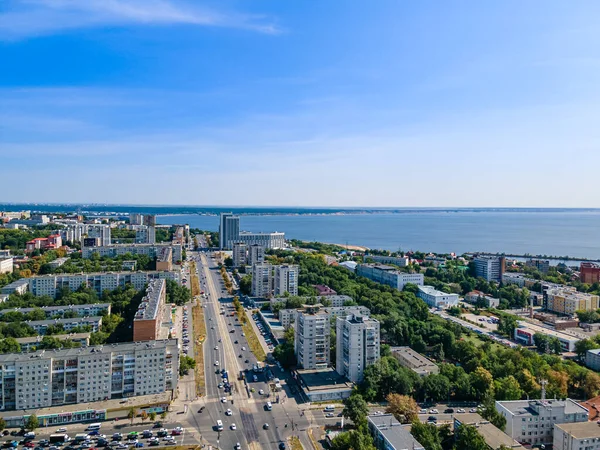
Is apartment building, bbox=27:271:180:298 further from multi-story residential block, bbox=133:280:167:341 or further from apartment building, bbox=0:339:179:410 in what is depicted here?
apartment building, bbox=0:339:179:410

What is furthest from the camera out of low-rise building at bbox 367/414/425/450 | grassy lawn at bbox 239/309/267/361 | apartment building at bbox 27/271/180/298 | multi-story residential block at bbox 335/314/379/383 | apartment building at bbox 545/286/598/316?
A: apartment building at bbox 27/271/180/298

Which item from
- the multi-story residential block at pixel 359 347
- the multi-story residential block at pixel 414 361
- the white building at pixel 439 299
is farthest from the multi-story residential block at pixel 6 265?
the white building at pixel 439 299

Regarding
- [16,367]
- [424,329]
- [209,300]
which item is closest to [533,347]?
[424,329]

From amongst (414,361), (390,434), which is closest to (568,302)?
(414,361)

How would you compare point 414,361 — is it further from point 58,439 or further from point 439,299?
point 439,299

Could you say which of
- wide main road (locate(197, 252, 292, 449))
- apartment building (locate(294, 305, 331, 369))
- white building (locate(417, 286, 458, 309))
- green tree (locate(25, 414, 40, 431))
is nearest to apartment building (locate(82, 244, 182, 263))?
wide main road (locate(197, 252, 292, 449))

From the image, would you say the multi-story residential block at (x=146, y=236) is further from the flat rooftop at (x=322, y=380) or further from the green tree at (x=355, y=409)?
the green tree at (x=355, y=409)
